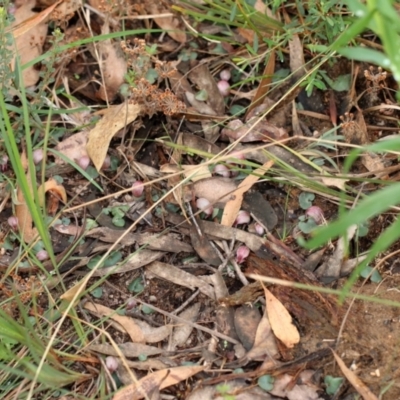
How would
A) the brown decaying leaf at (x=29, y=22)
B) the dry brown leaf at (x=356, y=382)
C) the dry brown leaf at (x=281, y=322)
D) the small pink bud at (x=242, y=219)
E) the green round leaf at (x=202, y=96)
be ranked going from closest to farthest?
the dry brown leaf at (x=356, y=382) < the dry brown leaf at (x=281, y=322) < the small pink bud at (x=242, y=219) < the green round leaf at (x=202, y=96) < the brown decaying leaf at (x=29, y=22)

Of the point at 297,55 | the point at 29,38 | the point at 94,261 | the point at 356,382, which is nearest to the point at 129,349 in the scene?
the point at 94,261

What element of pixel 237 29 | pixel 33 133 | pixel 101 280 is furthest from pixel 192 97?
pixel 101 280

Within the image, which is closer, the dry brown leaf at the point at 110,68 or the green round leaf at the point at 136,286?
the green round leaf at the point at 136,286

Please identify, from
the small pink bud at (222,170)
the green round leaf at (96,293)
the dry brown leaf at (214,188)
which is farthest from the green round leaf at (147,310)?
the small pink bud at (222,170)

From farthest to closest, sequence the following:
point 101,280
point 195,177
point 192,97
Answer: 1. point 192,97
2. point 195,177
3. point 101,280

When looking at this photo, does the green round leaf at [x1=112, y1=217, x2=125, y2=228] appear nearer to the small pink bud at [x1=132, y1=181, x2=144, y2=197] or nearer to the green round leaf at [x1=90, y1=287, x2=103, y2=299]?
the small pink bud at [x1=132, y1=181, x2=144, y2=197]

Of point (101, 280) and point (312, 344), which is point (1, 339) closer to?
point (101, 280)

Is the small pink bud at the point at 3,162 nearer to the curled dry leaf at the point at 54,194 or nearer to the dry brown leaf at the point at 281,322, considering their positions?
the curled dry leaf at the point at 54,194

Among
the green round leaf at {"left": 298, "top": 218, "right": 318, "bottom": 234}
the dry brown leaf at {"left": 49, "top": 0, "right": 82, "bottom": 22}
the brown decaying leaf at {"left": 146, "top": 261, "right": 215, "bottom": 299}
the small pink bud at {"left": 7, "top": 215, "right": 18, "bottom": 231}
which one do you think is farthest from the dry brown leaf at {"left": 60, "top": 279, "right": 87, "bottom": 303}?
the dry brown leaf at {"left": 49, "top": 0, "right": 82, "bottom": 22}
